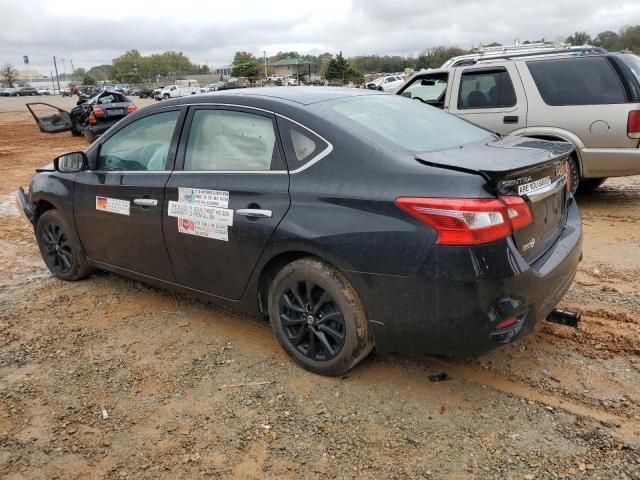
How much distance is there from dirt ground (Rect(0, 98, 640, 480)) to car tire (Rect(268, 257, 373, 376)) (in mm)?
148

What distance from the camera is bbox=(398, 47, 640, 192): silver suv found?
6180 mm

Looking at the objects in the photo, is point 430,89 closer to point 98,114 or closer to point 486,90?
point 486,90

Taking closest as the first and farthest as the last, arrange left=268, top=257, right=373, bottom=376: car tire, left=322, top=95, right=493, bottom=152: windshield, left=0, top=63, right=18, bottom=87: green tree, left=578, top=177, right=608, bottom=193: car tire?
left=268, top=257, right=373, bottom=376: car tire, left=322, top=95, right=493, bottom=152: windshield, left=578, top=177, right=608, bottom=193: car tire, left=0, top=63, right=18, bottom=87: green tree

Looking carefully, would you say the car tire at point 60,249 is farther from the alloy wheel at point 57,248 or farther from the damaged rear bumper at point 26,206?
the damaged rear bumper at point 26,206

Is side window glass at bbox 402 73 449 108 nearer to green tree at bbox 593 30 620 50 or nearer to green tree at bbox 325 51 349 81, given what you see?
green tree at bbox 593 30 620 50

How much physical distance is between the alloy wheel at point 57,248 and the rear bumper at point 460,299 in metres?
3.07

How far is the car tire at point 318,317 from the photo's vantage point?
2.90 metres

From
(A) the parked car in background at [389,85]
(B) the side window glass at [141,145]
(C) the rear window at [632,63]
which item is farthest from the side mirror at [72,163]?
(A) the parked car in background at [389,85]

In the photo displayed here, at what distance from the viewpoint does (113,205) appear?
159 inches

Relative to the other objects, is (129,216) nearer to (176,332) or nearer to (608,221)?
(176,332)

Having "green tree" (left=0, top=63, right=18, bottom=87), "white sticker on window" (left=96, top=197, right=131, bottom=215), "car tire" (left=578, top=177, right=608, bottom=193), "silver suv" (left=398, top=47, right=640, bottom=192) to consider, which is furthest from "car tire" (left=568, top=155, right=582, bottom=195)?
"green tree" (left=0, top=63, right=18, bottom=87)

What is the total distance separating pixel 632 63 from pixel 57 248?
21.2 feet

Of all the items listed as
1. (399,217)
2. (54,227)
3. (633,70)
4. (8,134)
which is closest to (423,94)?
(633,70)

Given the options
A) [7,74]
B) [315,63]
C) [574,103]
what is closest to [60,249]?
[574,103]
